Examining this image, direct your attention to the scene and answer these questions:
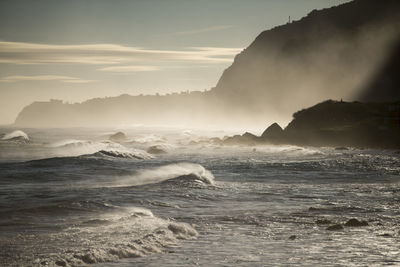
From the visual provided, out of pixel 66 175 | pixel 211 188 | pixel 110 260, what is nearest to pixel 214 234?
pixel 110 260

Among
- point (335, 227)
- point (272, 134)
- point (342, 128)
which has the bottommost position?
point (335, 227)

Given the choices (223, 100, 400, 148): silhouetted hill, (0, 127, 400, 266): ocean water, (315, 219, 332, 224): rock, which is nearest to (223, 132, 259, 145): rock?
(223, 100, 400, 148): silhouetted hill

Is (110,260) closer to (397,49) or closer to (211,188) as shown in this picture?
(211,188)

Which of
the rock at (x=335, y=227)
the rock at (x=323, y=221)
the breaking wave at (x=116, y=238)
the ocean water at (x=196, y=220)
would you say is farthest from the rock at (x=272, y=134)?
the rock at (x=335, y=227)

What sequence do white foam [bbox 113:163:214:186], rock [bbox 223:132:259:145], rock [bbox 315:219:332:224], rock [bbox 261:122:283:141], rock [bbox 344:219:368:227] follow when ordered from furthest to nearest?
rock [bbox 223:132:259:145]
rock [bbox 261:122:283:141]
white foam [bbox 113:163:214:186]
rock [bbox 315:219:332:224]
rock [bbox 344:219:368:227]

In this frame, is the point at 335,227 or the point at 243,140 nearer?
the point at 335,227

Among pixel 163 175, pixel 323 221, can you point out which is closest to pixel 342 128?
pixel 163 175

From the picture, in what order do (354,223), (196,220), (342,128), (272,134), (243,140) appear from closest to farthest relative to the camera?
(354,223) < (196,220) < (342,128) < (272,134) < (243,140)

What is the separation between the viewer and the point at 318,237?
1839 centimetres

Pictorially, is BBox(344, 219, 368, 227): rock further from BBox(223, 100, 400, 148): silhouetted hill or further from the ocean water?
BBox(223, 100, 400, 148): silhouetted hill

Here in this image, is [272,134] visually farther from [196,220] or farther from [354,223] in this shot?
[354,223]

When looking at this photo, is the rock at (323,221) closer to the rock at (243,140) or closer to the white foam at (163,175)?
the white foam at (163,175)

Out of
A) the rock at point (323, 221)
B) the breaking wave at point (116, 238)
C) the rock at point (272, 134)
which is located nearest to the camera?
the breaking wave at point (116, 238)

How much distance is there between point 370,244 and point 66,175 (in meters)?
28.7
